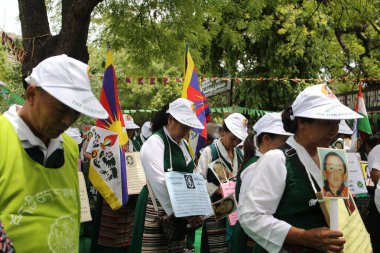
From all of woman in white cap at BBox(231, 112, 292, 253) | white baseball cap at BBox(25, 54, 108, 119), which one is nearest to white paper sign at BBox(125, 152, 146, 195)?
woman in white cap at BBox(231, 112, 292, 253)

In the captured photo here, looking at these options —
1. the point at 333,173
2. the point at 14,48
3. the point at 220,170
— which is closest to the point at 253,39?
the point at 14,48

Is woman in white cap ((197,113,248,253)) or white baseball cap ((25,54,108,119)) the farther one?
woman in white cap ((197,113,248,253))

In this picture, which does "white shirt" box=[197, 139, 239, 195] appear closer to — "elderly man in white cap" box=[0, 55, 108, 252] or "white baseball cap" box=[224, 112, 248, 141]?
"white baseball cap" box=[224, 112, 248, 141]

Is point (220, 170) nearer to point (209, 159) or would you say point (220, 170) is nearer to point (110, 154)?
point (209, 159)

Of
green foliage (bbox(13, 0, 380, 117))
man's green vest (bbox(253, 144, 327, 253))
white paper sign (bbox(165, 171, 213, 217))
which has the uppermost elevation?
green foliage (bbox(13, 0, 380, 117))

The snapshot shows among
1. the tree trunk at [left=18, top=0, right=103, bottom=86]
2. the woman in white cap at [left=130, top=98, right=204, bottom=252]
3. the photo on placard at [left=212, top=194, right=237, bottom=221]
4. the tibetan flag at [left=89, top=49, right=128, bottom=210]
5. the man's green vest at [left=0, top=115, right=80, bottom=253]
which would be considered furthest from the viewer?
the tree trunk at [left=18, top=0, right=103, bottom=86]

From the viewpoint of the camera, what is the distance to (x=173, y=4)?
8570 millimetres

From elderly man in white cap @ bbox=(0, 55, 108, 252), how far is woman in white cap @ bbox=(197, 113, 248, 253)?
3345 millimetres

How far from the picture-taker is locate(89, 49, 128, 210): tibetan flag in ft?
14.2

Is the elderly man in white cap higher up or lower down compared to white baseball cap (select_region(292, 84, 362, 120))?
lower down

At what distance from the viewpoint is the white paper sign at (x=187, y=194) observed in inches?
166

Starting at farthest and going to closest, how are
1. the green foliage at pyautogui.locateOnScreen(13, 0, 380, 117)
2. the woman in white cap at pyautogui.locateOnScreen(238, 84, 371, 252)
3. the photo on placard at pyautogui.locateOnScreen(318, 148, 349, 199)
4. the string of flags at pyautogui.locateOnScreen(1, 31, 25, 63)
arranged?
1. the green foliage at pyautogui.locateOnScreen(13, 0, 380, 117)
2. the string of flags at pyautogui.locateOnScreen(1, 31, 25, 63)
3. the woman in white cap at pyautogui.locateOnScreen(238, 84, 371, 252)
4. the photo on placard at pyautogui.locateOnScreen(318, 148, 349, 199)

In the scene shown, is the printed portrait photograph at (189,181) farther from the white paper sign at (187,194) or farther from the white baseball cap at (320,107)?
the white baseball cap at (320,107)

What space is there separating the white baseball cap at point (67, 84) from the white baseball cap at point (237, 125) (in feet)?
11.6
